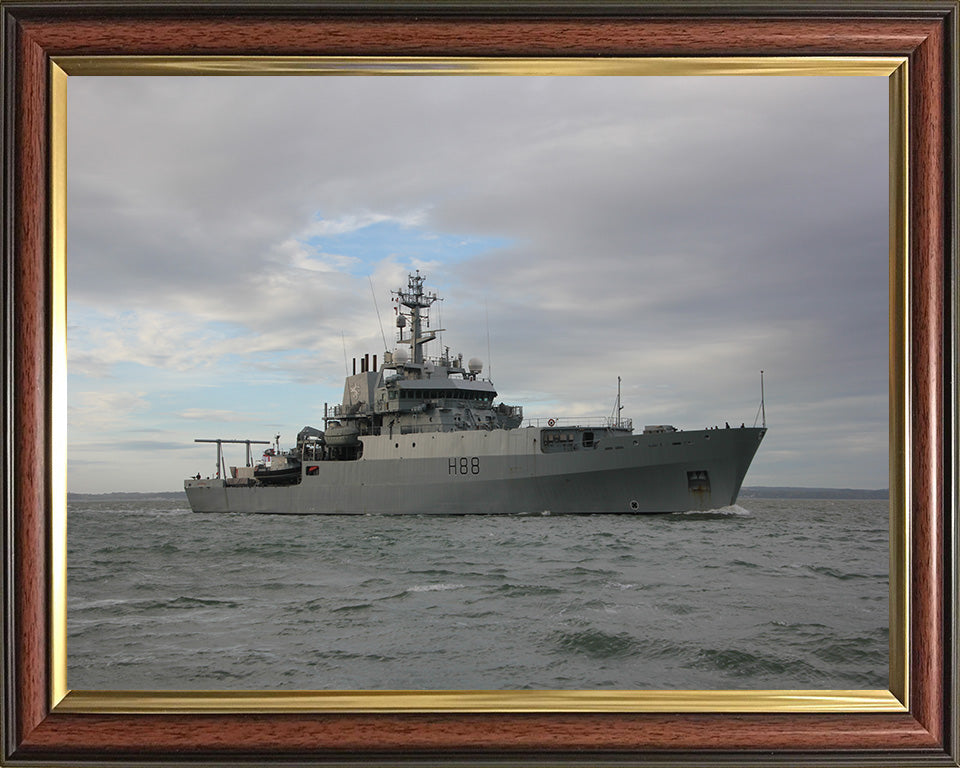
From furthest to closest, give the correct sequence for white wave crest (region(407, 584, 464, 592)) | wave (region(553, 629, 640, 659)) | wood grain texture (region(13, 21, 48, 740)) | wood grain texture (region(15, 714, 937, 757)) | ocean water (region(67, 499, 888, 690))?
1. white wave crest (region(407, 584, 464, 592))
2. wave (region(553, 629, 640, 659))
3. ocean water (region(67, 499, 888, 690))
4. wood grain texture (region(13, 21, 48, 740))
5. wood grain texture (region(15, 714, 937, 757))

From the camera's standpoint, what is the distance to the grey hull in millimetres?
21594

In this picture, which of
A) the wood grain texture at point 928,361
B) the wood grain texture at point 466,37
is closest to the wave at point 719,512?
the wood grain texture at point 928,361

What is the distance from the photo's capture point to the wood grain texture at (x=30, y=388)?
8.23 ft

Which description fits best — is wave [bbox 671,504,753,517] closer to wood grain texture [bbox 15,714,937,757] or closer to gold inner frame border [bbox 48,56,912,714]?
gold inner frame border [bbox 48,56,912,714]

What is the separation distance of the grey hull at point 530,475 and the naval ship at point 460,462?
3 centimetres

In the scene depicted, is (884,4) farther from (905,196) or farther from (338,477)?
(338,477)

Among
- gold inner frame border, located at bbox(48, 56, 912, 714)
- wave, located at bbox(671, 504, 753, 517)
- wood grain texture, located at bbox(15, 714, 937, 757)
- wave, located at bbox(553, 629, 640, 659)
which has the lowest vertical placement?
wave, located at bbox(671, 504, 753, 517)

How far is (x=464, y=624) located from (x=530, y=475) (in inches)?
729

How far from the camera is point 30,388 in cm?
252

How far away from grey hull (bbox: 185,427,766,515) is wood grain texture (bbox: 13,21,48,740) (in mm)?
18609

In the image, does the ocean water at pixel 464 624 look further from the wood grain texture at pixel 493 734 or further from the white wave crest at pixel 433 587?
the wood grain texture at pixel 493 734

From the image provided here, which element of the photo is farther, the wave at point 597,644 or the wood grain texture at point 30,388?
the wave at point 597,644

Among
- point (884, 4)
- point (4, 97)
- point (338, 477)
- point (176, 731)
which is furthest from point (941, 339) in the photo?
point (338, 477)

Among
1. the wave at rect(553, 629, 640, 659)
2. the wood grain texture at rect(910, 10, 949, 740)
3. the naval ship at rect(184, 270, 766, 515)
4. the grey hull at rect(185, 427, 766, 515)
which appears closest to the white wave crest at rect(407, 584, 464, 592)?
the wave at rect(553, 629, 640, 659)
